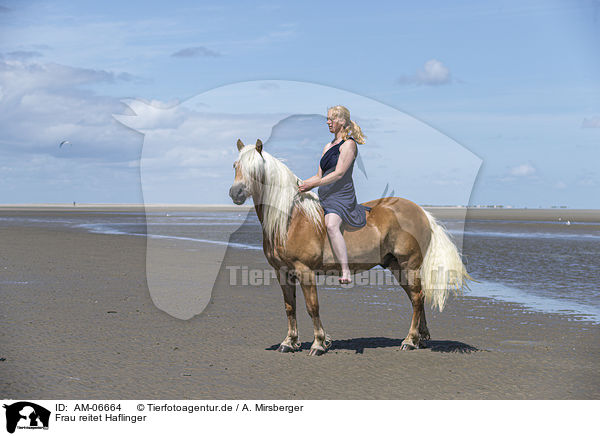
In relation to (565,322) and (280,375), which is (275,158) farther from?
(565,322)

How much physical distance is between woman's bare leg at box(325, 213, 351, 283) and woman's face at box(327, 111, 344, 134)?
1.03m

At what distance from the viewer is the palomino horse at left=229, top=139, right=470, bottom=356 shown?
7.09m

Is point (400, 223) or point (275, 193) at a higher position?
point (275, 193)

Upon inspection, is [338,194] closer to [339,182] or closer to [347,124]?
[339,182]

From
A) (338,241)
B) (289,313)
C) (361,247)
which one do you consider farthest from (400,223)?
(289,313)

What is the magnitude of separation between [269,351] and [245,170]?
7.84ft

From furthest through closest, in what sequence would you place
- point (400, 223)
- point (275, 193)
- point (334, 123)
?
point (400, 223) → point (275, 193) → point (334, 123)

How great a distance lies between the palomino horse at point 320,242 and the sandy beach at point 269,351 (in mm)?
700

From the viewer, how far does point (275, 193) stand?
23.6 ft

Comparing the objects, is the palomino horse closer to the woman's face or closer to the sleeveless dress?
the sleeveless dress

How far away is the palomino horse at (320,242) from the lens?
7.09 metres
